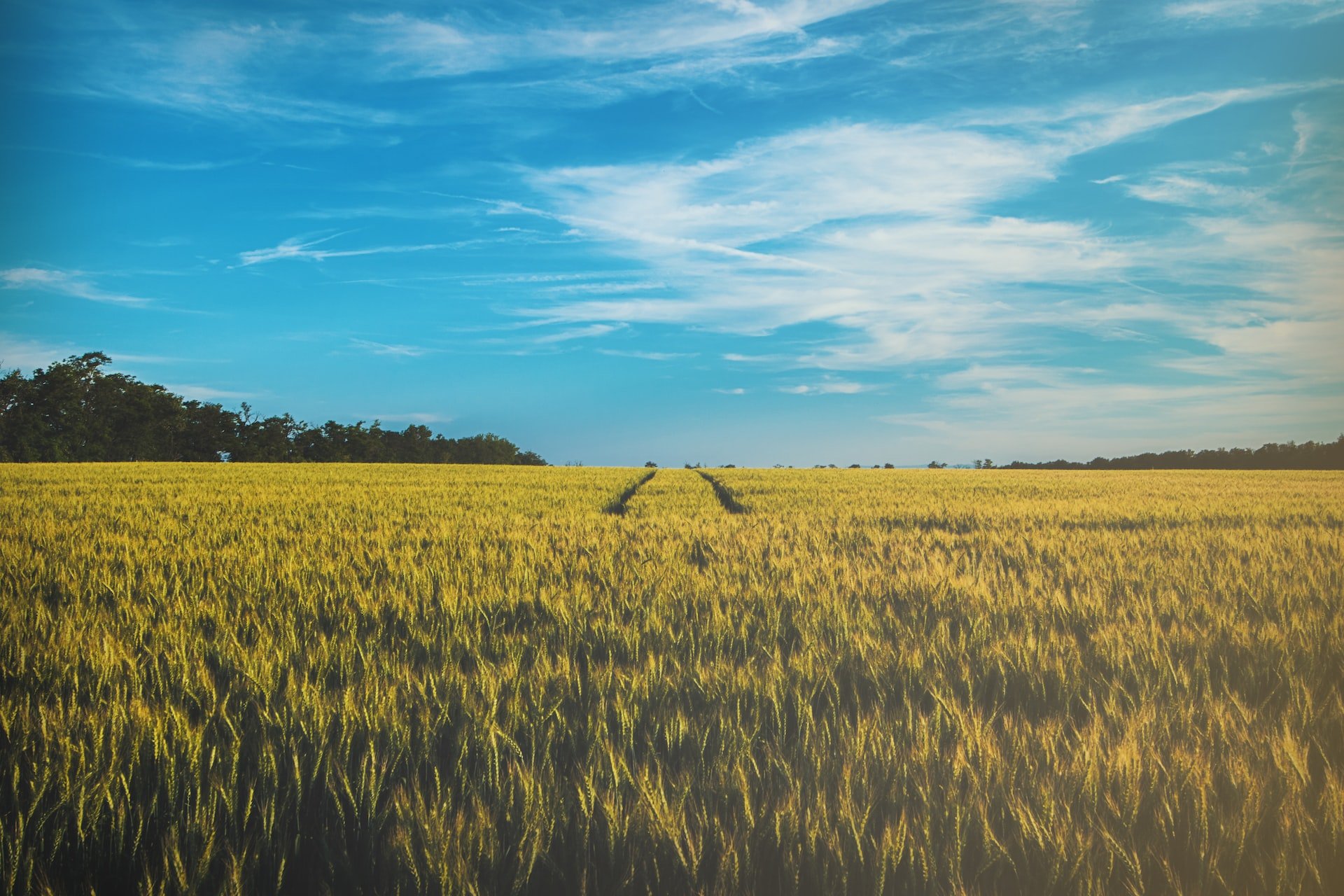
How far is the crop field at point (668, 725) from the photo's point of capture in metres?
1.58

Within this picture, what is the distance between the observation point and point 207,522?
8.27 m

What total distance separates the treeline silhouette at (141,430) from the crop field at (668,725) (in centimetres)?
5824

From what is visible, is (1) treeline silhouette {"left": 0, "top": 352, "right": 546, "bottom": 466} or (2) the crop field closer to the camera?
(2) the crop field

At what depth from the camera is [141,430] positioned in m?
57.9

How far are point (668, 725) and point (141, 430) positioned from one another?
71.6m

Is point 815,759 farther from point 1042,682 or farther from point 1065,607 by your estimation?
point 1065,607

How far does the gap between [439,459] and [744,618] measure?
68.6 metres

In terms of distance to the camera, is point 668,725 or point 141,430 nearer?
point 668,725

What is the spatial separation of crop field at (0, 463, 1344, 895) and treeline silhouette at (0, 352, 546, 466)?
191 feet

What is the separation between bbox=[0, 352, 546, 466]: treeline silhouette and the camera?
168 feet

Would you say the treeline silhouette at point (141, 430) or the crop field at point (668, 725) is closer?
the crop field at point (668, 725)

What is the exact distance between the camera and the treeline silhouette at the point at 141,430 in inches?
2010

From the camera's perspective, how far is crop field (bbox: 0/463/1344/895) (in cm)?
158

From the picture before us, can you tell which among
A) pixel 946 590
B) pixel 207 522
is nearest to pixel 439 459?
pixel 207 522
